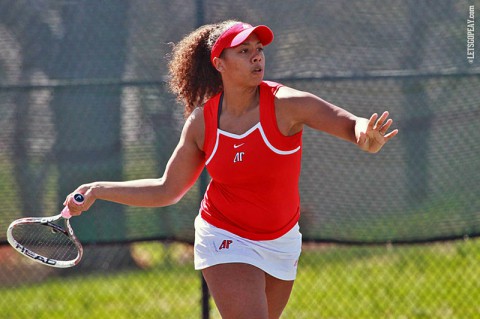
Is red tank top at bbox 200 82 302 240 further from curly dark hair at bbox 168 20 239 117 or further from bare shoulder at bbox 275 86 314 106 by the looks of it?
curly dark hair at bbox 168 20 239 117

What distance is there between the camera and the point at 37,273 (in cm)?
600

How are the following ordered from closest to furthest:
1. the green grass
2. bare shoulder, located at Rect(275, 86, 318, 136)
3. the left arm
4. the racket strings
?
the left arm < bare shoulder, located at Rect(275, 86, 318, 136) < the racket strings < the green grass

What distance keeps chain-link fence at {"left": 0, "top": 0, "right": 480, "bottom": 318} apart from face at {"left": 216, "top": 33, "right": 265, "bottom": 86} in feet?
4.60

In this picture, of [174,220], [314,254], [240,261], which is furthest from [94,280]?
[240,261]

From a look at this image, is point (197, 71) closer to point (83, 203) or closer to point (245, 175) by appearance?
point (245, 175)

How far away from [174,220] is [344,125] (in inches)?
81.2

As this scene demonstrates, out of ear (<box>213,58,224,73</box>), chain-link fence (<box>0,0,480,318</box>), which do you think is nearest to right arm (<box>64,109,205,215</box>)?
ear (<box>213,58,224,73</box>)

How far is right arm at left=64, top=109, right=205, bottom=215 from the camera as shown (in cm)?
416

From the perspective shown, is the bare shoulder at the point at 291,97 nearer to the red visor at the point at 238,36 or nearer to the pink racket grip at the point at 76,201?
the red visor at the point at 238,36

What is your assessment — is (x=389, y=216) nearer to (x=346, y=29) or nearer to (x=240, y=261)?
(x=346, y=29)

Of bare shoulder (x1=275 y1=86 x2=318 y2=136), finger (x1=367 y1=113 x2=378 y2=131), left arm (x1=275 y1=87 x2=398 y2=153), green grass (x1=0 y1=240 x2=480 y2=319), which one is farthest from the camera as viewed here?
green grass (x1=0 y1=240 x2=480 y2=319)

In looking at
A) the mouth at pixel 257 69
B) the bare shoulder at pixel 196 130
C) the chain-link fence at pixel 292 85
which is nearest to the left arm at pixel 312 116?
the mouth at pixel 257 69

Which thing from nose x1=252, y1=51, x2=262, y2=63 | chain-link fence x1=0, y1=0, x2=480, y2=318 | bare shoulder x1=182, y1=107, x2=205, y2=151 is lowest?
chain-link fence x1=0, y1=0, x2=480, y2=318

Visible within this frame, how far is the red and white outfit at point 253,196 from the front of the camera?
395 cm
